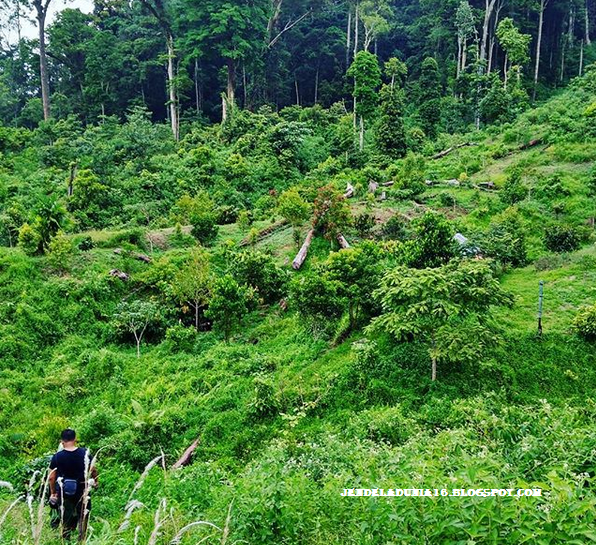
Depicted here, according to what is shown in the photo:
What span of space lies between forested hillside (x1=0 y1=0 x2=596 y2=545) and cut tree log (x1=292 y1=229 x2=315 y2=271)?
82 millimetres

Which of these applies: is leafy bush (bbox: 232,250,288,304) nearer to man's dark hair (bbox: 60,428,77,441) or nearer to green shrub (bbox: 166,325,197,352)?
green shrub (bbox: 166,325,197,352)

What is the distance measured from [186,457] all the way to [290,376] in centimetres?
257

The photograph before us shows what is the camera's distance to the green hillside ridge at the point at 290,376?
3656mm

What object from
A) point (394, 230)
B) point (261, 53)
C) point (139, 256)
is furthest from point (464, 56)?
point (139, 256)

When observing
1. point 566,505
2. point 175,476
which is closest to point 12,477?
point 175,476

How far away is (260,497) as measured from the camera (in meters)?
3.78

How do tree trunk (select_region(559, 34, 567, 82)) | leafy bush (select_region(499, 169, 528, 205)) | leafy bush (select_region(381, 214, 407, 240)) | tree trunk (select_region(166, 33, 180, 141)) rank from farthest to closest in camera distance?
tree trunk (select_region(559, 34, 567, 82)), tree trunk (select_region(166, 33, 180, 141)), leafy bush (select_region(499, 169, 528, 205)), leafy bush (select_region(381, 214, 407, 240))

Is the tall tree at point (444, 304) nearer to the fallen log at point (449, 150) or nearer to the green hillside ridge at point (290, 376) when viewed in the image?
the green hillside ridge at point (290, 376)

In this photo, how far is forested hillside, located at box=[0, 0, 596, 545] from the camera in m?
3.87

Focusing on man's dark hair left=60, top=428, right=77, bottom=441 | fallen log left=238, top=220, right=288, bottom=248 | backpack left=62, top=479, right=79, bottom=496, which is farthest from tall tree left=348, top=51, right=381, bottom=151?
backpack left=62, top=479, right=79, bottom=496

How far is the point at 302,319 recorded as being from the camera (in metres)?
10.6

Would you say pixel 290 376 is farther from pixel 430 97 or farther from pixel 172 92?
pixel 430 97

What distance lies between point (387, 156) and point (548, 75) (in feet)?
69.0

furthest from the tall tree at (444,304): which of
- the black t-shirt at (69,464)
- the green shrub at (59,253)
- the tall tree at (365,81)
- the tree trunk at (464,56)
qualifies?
the tree trunk at (464,56)
